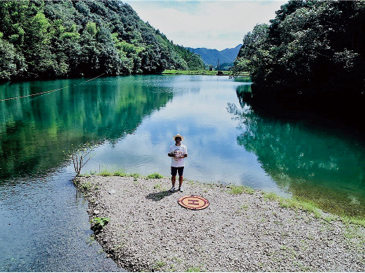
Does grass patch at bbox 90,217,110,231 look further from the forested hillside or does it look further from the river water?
the forested hillside

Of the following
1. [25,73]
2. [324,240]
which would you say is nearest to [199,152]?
[324,240]

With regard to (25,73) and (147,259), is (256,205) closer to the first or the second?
(147,259)

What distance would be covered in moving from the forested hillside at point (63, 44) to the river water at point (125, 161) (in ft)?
124

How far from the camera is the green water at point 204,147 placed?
557 inches

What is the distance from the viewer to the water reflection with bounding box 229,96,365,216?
12.6 m

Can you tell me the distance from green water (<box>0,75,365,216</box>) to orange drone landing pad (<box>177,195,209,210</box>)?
10.8ft

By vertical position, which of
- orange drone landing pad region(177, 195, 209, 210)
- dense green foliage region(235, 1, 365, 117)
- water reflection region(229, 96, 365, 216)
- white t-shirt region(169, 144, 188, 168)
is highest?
dense green foliage region(235, 1, 365, 117)

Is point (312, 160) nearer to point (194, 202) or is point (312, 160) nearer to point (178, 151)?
point (194, 202)

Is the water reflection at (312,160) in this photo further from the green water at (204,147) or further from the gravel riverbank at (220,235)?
the gravel riverbank at (220,235)

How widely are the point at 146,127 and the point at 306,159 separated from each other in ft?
46.2

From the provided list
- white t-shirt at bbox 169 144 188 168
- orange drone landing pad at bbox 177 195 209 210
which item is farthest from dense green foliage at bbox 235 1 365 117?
orange drone landing pad at bbox 177 195 209 210

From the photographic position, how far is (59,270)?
7.21m

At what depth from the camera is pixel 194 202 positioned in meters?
10.3

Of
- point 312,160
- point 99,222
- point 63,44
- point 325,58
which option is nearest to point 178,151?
point 99,222
